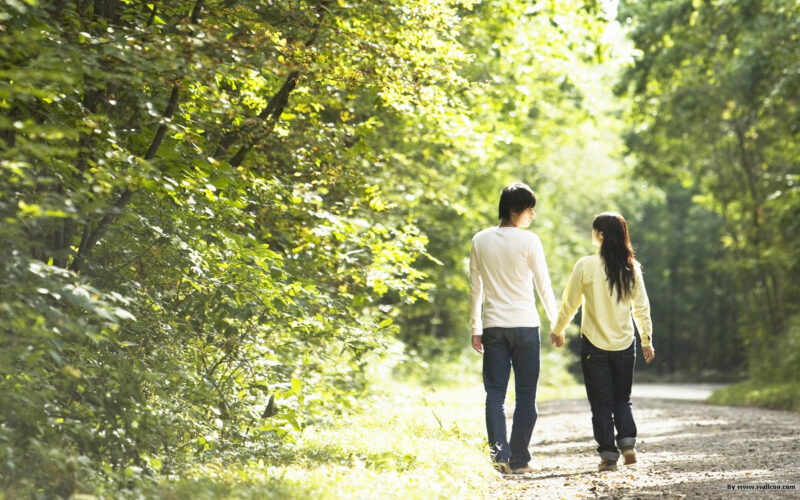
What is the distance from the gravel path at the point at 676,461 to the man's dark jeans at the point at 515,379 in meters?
0.27

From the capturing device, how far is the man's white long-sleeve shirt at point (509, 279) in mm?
7363

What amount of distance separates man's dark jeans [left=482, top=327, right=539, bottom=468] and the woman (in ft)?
1.51

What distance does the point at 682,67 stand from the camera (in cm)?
2059

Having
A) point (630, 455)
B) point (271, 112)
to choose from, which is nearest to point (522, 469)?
point (630, 455)

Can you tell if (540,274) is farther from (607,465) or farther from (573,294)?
(607,465)

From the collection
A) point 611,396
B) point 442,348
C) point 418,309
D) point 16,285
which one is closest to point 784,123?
point 418,309

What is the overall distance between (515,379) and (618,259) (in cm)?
149

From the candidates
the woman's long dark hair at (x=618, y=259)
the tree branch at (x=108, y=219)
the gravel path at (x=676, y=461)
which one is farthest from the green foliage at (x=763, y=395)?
the tree branch at (x=108, y=219)

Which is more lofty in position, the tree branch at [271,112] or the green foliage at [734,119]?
the green foliage at [734,119]

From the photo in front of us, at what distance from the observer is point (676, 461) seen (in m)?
7.95

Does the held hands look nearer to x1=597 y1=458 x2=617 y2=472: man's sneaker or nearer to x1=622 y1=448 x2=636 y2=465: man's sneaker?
x1=597 y1=458 x2=617 y2=472: man's sneaker

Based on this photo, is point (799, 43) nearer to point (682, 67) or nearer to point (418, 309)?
point (682, 67)

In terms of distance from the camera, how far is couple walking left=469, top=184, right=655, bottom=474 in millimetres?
7359

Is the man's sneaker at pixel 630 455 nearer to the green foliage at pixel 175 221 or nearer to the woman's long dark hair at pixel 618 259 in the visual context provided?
the woman's long dark hair at pixel 618 259
